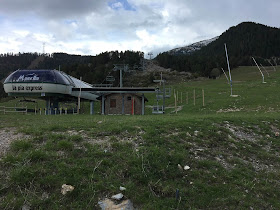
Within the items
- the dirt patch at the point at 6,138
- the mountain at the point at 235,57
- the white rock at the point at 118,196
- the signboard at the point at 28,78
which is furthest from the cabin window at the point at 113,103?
the mountain at the point at 235,57

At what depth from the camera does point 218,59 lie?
451ft

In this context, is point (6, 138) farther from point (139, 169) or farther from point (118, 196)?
point (118, 196)

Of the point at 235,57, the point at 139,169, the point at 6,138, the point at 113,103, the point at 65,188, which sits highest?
the point at 235,57

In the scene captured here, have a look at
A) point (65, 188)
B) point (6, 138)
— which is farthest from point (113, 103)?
point (65, 188)

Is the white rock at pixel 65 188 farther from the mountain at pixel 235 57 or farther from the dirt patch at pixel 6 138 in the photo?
the mountain at pixel 235 57

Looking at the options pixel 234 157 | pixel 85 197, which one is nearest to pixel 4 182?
pixel 85 197

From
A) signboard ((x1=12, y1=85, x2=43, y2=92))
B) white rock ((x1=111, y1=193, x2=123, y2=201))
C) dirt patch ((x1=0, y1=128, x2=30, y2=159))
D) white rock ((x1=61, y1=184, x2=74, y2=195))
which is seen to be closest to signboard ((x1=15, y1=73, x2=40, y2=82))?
signboard ((x1=12, y1=85, x2=43, y2=92))

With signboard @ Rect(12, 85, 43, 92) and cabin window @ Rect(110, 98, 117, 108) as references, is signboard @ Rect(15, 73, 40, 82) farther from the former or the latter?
cabin window @ Rect(110, 98, 117, 108)

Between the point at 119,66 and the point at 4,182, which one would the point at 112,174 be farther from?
the point at 119,66

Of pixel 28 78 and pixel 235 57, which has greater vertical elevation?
pixel 235 57

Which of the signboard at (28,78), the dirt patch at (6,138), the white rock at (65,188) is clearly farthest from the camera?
the signboard at (28,78)

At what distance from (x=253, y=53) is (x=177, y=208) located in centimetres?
18975

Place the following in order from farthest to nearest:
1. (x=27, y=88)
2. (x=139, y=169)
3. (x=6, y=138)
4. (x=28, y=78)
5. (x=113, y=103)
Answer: (x=113, y=103)
(x=28, y=78)
(x=27, y=88)
(x=6, y=138)
(x=139, y=169)

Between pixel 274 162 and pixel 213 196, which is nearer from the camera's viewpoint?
pixel 213 196
